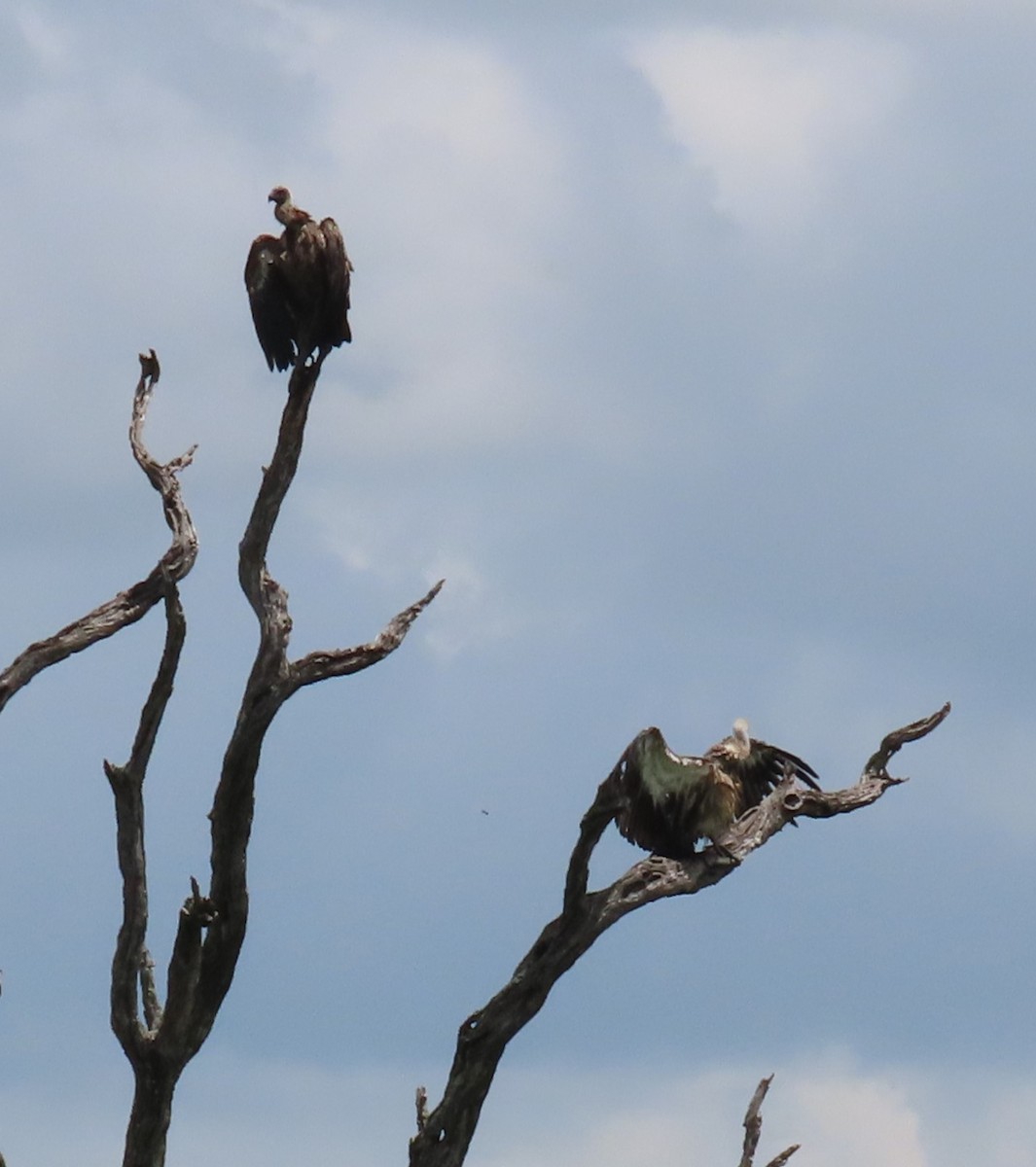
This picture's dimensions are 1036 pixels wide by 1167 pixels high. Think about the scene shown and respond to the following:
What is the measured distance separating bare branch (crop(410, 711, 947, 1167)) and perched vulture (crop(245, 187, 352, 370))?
283cm

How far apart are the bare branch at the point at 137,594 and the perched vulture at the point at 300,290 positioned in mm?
843

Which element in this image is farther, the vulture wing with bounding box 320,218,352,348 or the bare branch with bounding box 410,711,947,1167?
the vulture wing with bounding box 320,218,352,348

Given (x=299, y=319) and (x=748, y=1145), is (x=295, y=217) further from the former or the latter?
(x=748, y=1145)

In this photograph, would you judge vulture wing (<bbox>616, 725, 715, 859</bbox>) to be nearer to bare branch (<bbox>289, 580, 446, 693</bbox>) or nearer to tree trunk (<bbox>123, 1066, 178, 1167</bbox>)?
bare branch (<bbox>289, 580, 446, 693</bbox>)

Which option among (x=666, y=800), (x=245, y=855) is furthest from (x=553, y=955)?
(x=245, y=855)

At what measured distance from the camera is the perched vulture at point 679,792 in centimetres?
1127

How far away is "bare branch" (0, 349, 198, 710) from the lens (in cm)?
1156

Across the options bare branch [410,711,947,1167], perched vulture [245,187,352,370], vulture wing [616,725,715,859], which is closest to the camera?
bare branch [410,711,947,1167]

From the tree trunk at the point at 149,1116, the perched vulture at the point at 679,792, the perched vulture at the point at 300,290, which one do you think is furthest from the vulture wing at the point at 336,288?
the tree trunk at the point at 149,1116

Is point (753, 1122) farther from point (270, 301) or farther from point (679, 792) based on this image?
point (270, 301)

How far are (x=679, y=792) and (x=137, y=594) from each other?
3072 mm

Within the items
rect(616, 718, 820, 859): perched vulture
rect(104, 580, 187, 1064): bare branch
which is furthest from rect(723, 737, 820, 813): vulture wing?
rect(104, 580, 187, 1064): bare branch

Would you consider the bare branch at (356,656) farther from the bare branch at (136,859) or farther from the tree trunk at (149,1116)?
the tree trunk at (149,1116)

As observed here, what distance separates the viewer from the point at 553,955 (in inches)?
436
